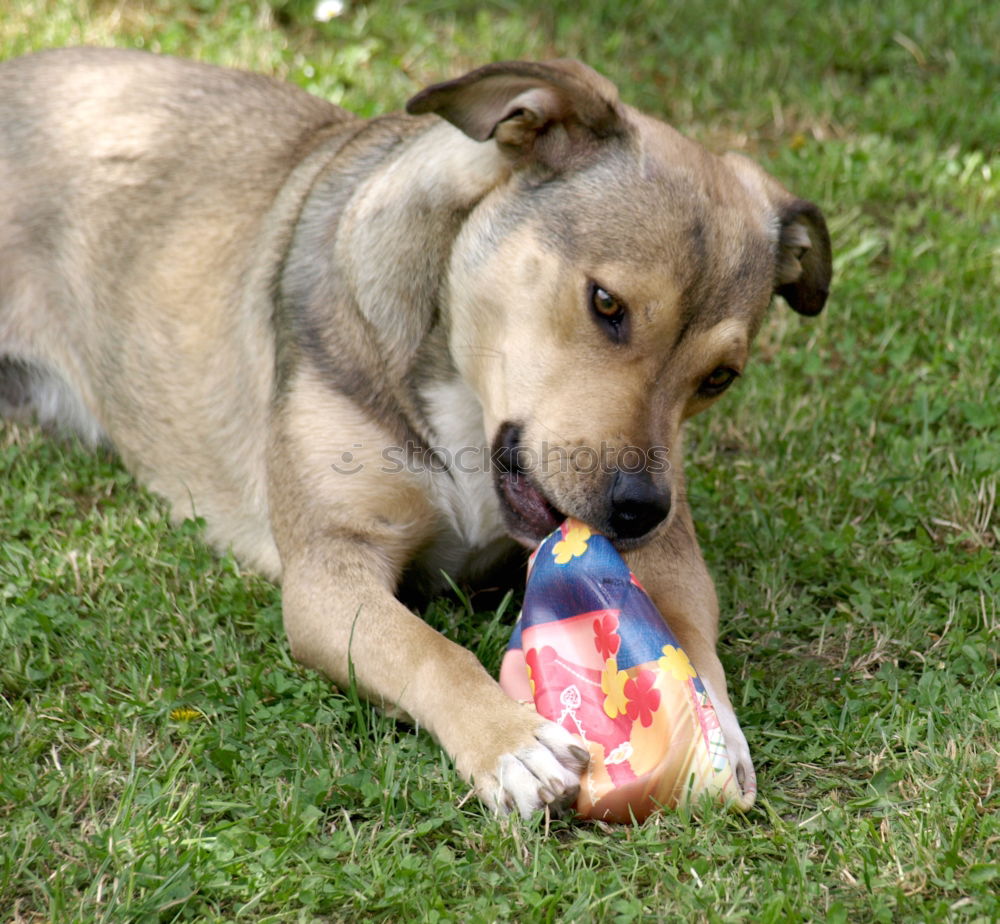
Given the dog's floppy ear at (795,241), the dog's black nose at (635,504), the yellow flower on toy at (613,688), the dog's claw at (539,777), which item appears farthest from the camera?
the dog's floppy ear at (795,241)

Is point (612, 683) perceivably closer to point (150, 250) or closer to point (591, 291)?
point (591, 291)

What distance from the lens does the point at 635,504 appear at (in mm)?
3650

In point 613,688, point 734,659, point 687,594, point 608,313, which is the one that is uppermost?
point 608,313

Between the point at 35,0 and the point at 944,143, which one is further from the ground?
the point at 944,143

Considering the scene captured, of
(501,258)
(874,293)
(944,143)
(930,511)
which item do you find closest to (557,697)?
(501,258)

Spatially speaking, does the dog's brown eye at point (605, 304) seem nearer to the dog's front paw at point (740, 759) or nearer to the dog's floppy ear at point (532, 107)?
the dog's floppy ear at point (532, 107)

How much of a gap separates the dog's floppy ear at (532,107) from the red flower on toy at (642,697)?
155 cm

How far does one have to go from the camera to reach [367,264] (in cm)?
430

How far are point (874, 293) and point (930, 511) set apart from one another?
1717 millimetres

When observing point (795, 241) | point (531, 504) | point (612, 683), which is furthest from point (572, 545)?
point (795, 241)

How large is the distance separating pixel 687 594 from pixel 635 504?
609 millimetres

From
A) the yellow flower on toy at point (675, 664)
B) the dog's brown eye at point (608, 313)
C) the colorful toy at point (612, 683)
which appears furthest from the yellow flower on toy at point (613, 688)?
the dog's brown eye at point (608, 313)

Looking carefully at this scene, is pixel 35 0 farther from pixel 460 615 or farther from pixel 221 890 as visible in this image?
pixel 221 890

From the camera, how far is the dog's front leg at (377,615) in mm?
3410
